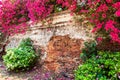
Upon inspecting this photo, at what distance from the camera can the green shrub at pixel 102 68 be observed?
17.9 ft

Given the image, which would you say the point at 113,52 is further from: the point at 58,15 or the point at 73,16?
the point at 58,15

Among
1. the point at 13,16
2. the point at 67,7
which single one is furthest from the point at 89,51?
the point at 13,16

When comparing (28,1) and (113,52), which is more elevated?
(28,1)

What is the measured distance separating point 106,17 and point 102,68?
51.2 inches

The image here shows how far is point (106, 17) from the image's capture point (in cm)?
591

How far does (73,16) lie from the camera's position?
682cm

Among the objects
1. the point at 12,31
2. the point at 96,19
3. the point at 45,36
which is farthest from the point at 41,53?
the point at 96,19

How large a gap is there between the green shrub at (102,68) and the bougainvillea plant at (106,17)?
1.49 feet

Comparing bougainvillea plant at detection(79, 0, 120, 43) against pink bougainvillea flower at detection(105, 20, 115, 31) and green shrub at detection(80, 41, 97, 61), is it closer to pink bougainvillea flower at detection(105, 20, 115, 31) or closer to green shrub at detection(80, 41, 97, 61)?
pink bougainvillea flower at detection(105, 20, 115, 31)

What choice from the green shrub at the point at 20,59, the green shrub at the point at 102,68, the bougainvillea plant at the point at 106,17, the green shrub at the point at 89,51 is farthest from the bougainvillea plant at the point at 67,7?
the green shrub at the point at 20,59

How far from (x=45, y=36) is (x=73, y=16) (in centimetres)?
132

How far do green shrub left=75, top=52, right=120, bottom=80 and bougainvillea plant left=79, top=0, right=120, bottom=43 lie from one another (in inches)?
17.9

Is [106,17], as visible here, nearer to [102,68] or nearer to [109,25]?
[109,25]

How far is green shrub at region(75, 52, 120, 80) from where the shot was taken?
544 centimetres
